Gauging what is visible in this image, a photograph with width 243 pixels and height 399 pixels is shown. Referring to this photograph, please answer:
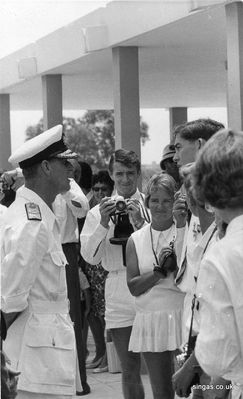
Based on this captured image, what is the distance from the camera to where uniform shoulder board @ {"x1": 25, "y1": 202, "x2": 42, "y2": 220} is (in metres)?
3.71

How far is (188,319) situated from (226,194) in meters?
1.40

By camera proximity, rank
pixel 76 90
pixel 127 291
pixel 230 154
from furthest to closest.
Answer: pixel 76 90, pixel 127 291, pixel 230 154

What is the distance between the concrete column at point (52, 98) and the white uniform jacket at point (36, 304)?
948 cm

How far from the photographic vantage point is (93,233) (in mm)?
5430

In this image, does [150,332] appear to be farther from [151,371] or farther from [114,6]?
[114,6]

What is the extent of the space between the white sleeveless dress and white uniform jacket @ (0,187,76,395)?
1029 mm

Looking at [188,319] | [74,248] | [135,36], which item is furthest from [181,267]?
[135,36]

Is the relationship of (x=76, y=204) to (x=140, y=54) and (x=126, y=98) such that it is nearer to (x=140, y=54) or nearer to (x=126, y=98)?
(x=126, y=98)

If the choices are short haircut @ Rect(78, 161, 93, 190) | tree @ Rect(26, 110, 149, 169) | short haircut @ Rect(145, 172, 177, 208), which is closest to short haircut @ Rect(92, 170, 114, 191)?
short haircut @ Rect(78, 161, 93, 190)

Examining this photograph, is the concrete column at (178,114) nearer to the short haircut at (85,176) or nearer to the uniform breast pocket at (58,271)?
the short haircut at (85,176)

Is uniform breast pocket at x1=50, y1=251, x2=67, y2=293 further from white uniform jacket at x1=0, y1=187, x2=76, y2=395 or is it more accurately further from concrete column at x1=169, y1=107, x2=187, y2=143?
concrete column at x1=169, y1=107, x2=187, y2=143

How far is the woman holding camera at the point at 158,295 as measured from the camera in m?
4.68

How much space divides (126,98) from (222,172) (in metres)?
8.15

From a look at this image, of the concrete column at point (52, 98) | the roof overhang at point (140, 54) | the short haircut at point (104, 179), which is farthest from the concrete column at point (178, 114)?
the short haircut at point (104, 179)
